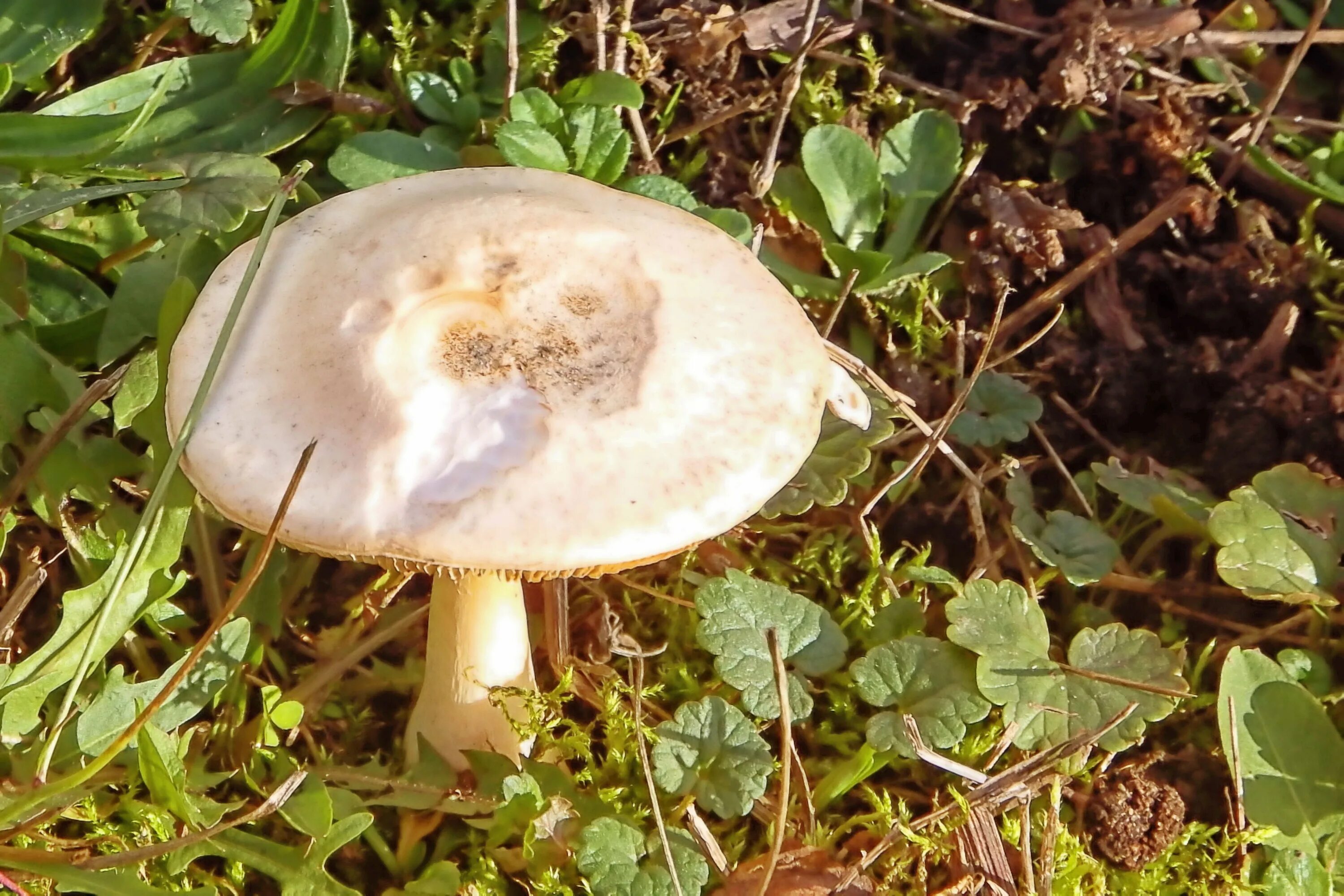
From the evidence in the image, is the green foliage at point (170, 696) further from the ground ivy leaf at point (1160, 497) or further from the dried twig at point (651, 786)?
the ground ivy leaf at point (1160, 497)

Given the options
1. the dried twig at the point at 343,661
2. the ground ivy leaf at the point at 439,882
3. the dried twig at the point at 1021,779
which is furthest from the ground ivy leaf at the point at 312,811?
the dried twig at the point at 1021,779

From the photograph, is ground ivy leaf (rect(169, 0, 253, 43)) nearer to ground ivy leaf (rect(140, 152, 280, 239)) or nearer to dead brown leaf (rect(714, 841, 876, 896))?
ground ivy leaf (rect(140, 152, 280, 239))

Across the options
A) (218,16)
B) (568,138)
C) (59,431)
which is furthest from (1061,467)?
(218,16)

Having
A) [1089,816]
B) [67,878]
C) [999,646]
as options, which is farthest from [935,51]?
[67,878]

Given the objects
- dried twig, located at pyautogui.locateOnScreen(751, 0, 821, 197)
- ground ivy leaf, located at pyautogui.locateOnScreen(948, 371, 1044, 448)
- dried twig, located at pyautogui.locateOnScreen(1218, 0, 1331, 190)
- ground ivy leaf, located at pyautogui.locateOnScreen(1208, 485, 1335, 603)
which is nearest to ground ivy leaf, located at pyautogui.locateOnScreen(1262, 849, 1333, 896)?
Answer: ground ivy leaf, located at pyautogui.locateOnScreen(1208, 485, 1335, 603)

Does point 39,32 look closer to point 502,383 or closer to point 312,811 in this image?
point 502,383

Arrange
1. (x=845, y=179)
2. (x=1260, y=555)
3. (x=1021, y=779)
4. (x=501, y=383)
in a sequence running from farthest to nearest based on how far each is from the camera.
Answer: (x=845, y=179)
(x=1260, y=555)
(x=1021, y=779)
(x=501, y=383)
